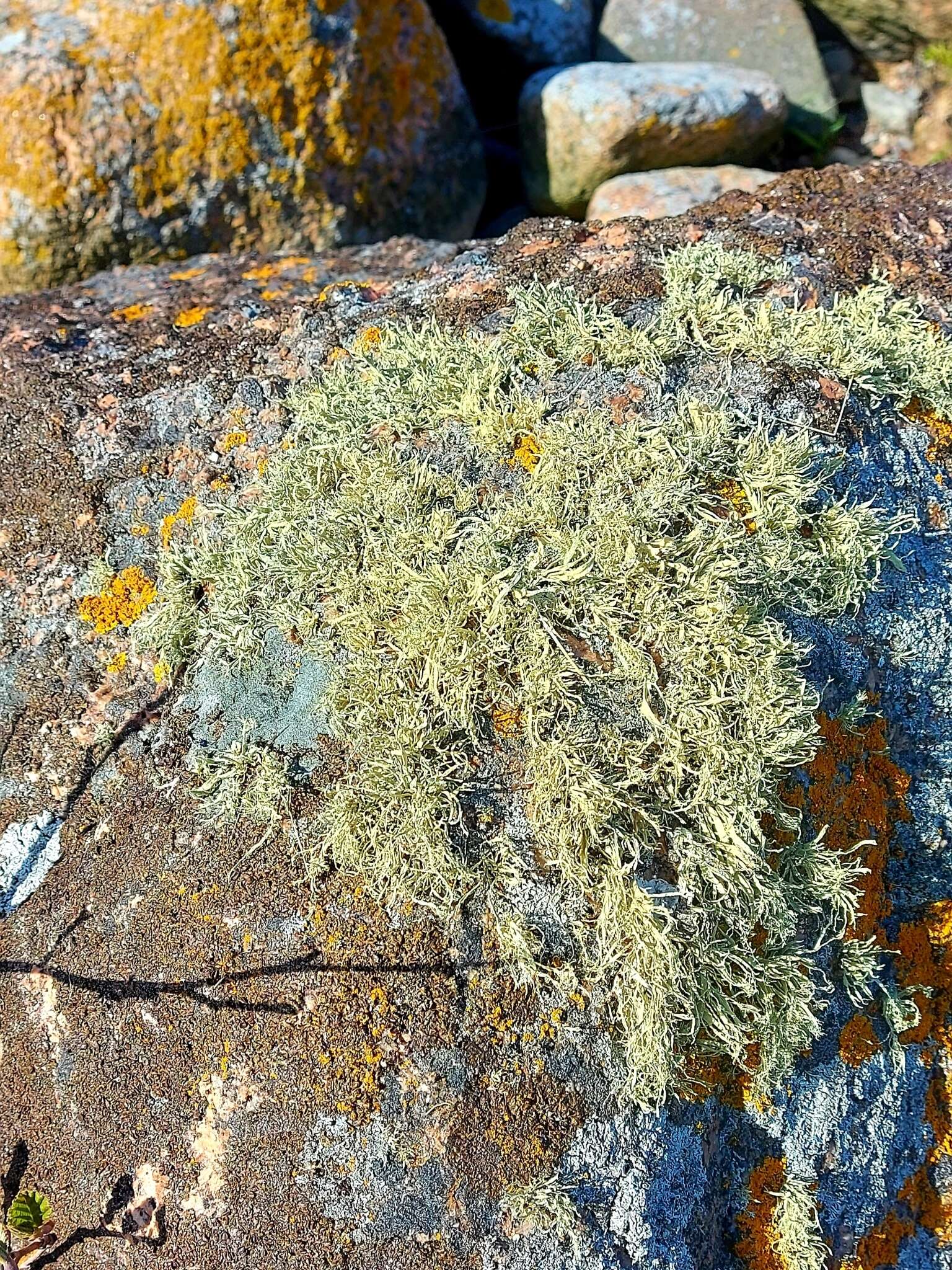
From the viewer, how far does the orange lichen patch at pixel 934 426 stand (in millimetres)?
2799

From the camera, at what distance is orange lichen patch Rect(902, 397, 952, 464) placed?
280 cm

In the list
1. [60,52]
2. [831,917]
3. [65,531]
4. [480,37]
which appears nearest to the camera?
[831,917]

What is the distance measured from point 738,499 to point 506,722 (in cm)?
83

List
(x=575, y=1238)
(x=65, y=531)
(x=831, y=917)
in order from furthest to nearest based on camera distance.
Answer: (x=65, y=531) → (x=831, y=917) → (x=575, y=1238)

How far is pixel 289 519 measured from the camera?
8.18ft

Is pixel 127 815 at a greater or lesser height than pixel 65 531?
lesser

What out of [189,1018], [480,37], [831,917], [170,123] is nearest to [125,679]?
[189,1018]

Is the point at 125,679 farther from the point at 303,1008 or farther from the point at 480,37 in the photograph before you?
the point at 480,37

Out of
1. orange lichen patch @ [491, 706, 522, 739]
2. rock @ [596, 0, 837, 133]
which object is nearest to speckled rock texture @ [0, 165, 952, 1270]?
orange lichen patch @ [491, 706, 522, 739]

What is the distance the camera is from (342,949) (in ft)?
7.04

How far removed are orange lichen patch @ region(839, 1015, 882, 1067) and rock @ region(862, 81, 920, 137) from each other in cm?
596

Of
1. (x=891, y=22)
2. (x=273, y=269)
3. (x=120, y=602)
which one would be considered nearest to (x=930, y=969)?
(x=120, y=602)

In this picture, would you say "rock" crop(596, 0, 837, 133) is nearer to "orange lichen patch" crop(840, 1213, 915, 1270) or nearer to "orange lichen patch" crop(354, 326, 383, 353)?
"orange lichen patch" crop(354, 326, 383, 353)

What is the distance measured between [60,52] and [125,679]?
337cm
